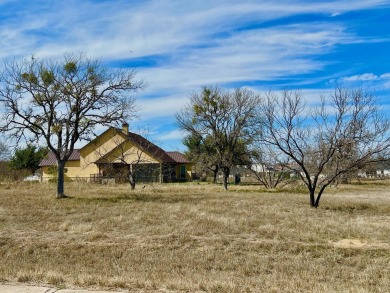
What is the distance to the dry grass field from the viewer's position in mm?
7033

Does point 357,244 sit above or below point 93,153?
below

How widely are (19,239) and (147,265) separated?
5313mm

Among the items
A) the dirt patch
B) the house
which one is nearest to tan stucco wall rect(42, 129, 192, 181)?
the house

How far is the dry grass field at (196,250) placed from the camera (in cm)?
703

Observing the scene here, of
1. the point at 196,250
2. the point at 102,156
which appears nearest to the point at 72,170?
the point at 102,156

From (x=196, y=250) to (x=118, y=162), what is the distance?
129 feet

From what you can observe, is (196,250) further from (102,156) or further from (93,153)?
(93,153)

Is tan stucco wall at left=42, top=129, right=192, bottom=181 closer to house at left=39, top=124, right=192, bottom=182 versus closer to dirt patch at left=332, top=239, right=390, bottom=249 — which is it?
house at left=39, top=124, right=192, bottom=182

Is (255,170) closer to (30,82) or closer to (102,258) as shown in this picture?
(30,82)

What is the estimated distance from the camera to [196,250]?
1133 cm

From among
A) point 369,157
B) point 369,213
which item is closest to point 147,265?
point 369,213

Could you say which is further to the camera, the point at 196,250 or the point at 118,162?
the point at 118,162

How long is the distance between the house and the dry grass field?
28.9m

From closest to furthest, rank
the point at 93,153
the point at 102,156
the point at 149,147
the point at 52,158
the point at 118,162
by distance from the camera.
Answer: the point at 102,156 < the point at 149,147 < the point at 118,162 < the point at 93,153 < the point at 52,158
